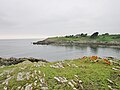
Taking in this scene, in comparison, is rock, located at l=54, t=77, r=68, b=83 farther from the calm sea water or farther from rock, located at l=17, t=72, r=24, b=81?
the calm sea water

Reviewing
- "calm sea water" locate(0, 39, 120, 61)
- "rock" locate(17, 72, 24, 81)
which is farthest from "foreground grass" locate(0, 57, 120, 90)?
"calm sea water" locate(0, 39, 120, 61)

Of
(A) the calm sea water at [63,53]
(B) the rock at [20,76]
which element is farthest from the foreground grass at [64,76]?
(A) the calm sea water at [63,53]

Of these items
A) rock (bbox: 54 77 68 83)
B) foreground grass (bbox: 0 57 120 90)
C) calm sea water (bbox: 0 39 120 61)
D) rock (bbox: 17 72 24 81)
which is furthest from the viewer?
calm sea water (bbox: 0 39 120 61)

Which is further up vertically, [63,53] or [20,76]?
[20,76]

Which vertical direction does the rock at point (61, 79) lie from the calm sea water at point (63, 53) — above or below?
above

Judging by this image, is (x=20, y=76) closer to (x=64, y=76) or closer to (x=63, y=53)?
(x=64, y=76)

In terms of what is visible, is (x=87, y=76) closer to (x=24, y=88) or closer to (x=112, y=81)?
(x=112, y=81)

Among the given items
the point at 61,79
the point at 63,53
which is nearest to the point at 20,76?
the point at 61,79

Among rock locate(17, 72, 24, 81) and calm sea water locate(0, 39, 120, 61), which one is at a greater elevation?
rock locate(17, 72, 24, 81)

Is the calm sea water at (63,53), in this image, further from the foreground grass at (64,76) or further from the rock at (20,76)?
the rock at (20,76)

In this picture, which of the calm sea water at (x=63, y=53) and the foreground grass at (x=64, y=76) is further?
the calm sea water at (x=63, y=53)

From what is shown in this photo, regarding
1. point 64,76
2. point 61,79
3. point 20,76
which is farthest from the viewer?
point 20,76

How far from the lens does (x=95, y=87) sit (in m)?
9.43

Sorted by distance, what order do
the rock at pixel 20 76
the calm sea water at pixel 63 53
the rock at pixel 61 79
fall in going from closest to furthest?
1. the rock at pixel 61 79
2. the rock at pixel 20 76
3. the calm sea water at pixel 63 53
